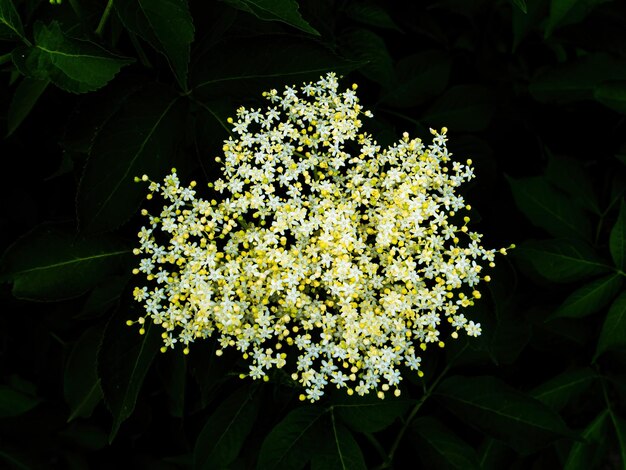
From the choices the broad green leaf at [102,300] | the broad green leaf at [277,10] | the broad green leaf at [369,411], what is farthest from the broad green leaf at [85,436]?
the broad green leaf at [277,10]

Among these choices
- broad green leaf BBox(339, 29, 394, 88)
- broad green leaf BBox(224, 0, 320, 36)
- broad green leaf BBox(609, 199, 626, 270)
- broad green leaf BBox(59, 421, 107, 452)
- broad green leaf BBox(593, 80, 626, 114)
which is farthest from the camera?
broad green leaf BBox(59, 421, 107, 452)

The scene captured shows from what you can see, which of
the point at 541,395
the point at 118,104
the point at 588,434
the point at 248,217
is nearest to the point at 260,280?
the point at 248,217

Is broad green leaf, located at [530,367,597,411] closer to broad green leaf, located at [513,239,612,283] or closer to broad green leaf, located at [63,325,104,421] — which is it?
broad green leaf, located at [513,239,612,283]

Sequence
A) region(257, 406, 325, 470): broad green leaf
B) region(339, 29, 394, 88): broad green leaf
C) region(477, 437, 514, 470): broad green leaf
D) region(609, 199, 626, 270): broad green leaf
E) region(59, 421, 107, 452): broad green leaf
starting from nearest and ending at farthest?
region(257, 406, 325, 470): broad green leaf < region(609, 199, 626, 270): broad green leaf < region(339, 29, 394, 88): broad green leaf < region(477, 437, 514, 470): broad green leaf < region(59, 421, 107, 452): broad green leaf

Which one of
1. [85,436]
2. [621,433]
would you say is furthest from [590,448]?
[85,436]

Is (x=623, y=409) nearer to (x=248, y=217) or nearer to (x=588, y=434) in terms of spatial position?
(x=588, y=434)

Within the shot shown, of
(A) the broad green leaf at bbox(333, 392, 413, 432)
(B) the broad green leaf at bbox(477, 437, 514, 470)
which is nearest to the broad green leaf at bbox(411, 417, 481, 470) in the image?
(A) the broad green leaf at bbox(333, 392, 413, 432)

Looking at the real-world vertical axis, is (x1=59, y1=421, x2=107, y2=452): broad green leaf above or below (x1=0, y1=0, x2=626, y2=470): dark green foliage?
below

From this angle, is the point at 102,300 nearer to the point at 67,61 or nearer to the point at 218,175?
the point at 218,175

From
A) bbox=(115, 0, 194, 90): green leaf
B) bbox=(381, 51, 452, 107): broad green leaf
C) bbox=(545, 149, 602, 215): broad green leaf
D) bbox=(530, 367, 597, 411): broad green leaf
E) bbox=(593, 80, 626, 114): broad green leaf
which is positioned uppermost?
bbox=(381, 51, 452, 107): broad green leaf

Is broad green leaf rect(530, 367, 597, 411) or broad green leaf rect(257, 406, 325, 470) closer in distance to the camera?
broad green leaf rect(257, 406, 325, 470)
